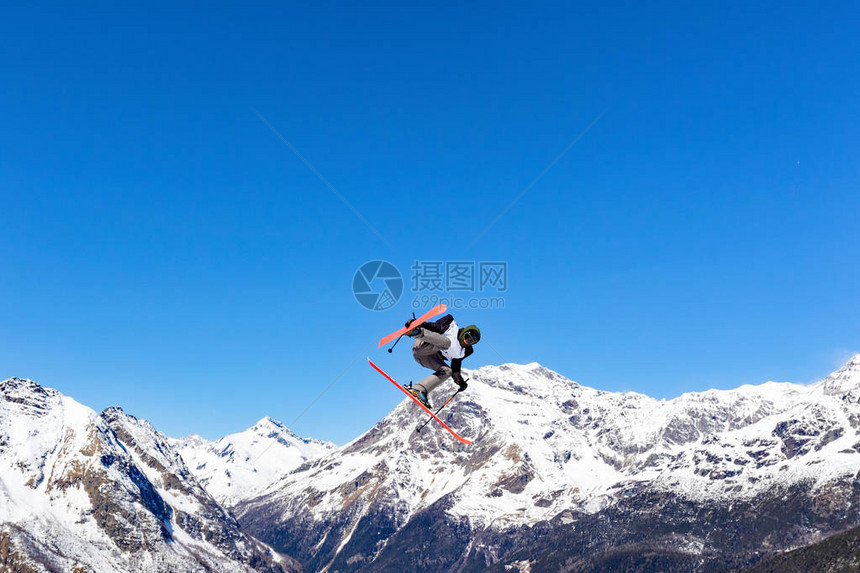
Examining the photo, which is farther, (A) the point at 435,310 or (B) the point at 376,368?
(B) the point at 376,368

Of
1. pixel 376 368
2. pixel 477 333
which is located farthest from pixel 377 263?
pixel 477 333

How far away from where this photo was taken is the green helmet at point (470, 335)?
106ft

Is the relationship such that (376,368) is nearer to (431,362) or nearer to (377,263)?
(431,362)

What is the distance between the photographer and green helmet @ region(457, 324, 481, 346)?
3231 centimetres

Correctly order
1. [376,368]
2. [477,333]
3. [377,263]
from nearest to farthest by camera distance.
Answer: [477,333] → [376,368] → [377,263]

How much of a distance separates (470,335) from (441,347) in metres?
1.63

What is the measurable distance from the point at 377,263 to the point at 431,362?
522 inches

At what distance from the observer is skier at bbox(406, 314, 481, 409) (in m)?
32.3

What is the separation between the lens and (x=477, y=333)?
106ft

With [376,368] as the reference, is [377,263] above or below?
above

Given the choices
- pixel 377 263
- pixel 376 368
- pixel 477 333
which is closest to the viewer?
pixel 477 333

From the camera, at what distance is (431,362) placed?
34188 mm

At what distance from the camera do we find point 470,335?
32344 millimetres

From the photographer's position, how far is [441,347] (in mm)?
32812
